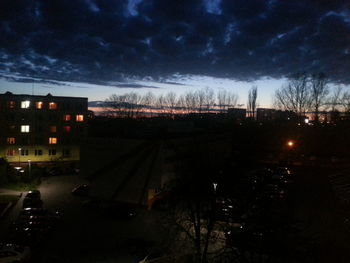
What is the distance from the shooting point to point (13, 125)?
29.8m

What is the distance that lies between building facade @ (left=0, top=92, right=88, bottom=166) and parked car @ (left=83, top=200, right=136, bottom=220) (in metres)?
14.1

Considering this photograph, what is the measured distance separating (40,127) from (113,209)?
19.4 metres

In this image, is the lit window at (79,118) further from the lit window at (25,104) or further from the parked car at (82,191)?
the parked car at (82,191)

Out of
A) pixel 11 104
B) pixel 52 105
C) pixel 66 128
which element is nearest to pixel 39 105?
pixel 52 105

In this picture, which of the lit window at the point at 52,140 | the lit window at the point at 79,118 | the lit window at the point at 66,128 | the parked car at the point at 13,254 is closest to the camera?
the parked car at the point at 13,254

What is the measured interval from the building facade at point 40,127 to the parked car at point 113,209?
14149 millimetres

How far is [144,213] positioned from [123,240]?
3586mm

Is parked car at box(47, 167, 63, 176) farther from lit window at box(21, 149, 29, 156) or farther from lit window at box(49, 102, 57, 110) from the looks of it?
lit window at box(49, 102, 57, 110)

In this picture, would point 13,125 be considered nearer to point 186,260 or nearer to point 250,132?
point 186,260

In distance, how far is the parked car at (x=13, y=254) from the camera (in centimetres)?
953

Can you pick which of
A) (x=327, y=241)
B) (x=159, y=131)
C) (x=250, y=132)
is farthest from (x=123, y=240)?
(x=250, y=132)

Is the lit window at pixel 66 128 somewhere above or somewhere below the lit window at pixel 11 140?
above

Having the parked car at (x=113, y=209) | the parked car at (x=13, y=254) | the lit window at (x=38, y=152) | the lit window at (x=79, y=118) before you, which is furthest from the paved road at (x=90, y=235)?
the lit window at (x=79, y=118)

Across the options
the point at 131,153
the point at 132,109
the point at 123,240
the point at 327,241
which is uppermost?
the point at 132,109
